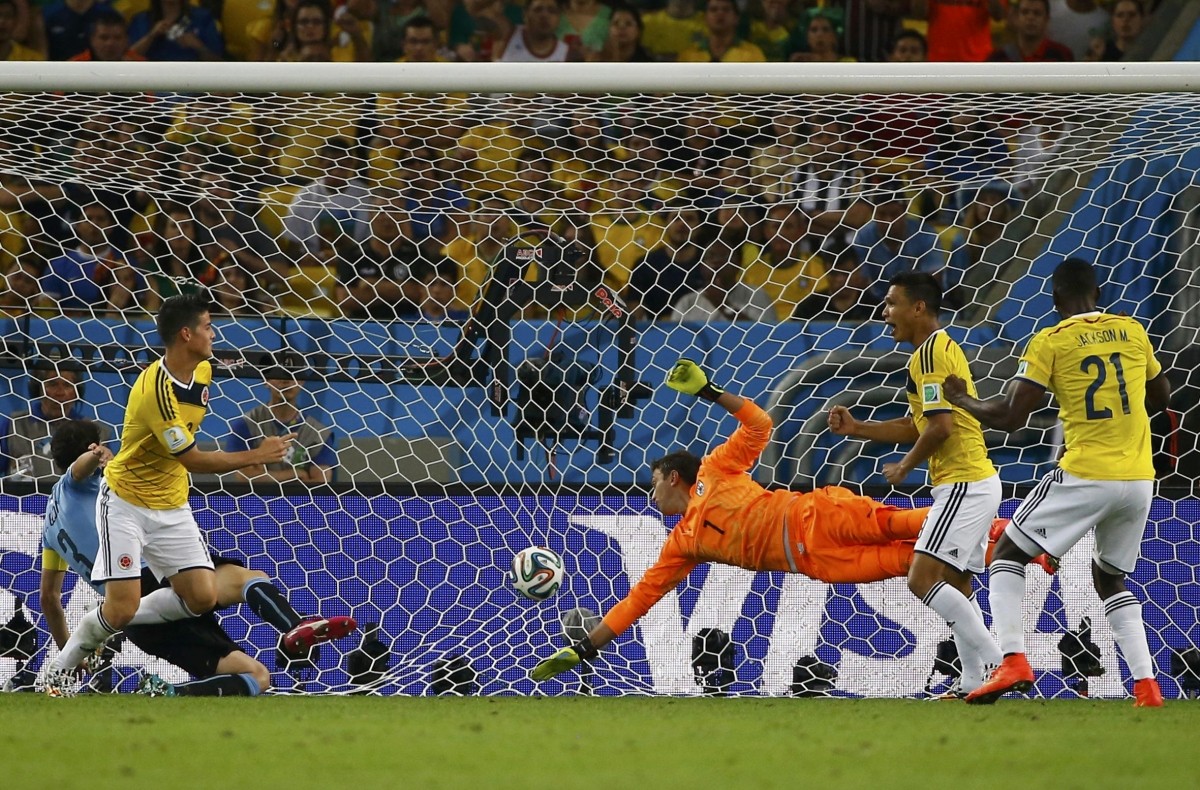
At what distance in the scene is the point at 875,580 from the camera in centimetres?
610

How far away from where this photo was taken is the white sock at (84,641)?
5777mm

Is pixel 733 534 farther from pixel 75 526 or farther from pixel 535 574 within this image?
pixel 75 526

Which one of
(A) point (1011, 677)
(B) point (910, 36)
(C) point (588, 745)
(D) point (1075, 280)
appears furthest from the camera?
(B) point (910, 36)

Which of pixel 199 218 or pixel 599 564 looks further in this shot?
pixel 199 218

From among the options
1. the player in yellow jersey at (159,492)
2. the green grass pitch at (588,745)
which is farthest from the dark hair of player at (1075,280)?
the player in yellow jersey at (159,492)

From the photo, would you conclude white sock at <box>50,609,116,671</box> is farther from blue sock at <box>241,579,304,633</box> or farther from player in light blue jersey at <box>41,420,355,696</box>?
blue sock at <box>241,579,304,633</box>

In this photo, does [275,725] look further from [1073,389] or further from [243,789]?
[1073,389]

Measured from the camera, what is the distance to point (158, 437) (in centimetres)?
567

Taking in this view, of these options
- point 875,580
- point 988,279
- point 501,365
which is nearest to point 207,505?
point 501,365

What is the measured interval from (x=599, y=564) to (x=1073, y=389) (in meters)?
2.28

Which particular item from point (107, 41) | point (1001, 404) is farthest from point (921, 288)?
point (107, 41)

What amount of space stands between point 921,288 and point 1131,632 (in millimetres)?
1548

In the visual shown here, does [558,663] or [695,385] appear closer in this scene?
[558,663]

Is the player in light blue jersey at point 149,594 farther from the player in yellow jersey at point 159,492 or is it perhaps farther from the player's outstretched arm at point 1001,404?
the player's outstretched arm at point 1001,404
